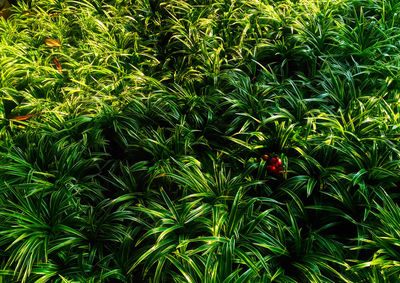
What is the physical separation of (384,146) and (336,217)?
0.55m

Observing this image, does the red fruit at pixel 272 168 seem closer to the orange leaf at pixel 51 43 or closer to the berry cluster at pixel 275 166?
the berry cluster at pixel 275 166

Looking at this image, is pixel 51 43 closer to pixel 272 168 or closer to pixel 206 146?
pixel 206 146

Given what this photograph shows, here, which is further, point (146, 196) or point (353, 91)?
point (353, 91)

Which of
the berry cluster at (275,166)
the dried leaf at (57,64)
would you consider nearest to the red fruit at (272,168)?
the berry cluster at (275,166)

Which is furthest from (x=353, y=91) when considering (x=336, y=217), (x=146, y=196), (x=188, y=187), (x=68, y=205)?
(x=68, y=205)

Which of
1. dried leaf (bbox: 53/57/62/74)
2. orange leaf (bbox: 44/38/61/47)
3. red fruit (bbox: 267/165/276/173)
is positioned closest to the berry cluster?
red fruit (bbox: 267/165/276/173)

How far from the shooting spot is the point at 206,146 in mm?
2436

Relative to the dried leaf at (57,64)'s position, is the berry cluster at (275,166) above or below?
above

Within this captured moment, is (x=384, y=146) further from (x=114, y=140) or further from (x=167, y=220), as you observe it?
(x=114, y=140)

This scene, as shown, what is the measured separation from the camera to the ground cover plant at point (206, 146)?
5.91ft

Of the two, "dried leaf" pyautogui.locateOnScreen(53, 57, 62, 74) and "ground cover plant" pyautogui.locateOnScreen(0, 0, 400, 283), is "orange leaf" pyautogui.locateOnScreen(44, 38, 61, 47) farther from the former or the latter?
"dried leaf" pyautogui.locateOnScreen(53, 57, 62, 74)

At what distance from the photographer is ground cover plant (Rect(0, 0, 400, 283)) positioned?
180 cm

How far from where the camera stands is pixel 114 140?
8.12 feet

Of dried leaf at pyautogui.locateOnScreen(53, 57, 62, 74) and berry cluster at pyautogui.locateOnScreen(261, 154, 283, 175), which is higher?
berry cluster at pyautogui.locateOnScreen(261, 154, 283, 175)
